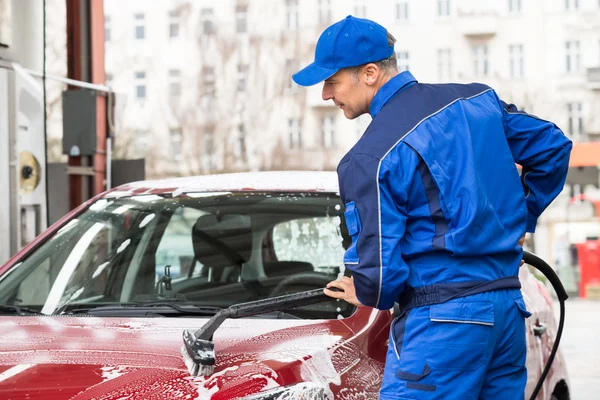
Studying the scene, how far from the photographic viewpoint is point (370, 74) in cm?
295

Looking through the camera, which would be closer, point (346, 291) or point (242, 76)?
point (346, 291)

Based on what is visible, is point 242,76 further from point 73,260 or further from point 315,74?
point 315,74

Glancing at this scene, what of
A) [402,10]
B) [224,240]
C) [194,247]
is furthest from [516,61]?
[224,240]

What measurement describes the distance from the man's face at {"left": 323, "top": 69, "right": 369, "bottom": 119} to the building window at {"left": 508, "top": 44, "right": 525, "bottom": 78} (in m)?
34.7

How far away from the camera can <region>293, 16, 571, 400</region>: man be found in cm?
271

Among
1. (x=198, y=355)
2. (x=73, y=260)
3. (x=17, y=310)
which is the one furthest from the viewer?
(x=73, y=260)

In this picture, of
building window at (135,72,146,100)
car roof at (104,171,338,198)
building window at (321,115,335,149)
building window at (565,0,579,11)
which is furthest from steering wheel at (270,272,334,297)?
building window at (135,72,146,100)

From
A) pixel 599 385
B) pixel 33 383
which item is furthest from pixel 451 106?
pixel 599 385

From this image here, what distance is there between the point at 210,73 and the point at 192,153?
3.21 meters

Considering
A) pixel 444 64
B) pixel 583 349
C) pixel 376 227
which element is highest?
pixel 444 64

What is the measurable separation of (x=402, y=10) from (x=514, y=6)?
155 inches

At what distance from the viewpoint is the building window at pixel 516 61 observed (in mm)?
36844

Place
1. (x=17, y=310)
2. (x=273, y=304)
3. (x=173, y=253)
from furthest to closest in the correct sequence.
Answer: (x=173, y=253), (x=17, y=310), (x=273, y=304)

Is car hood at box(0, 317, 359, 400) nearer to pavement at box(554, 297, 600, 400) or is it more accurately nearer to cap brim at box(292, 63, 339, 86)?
cap brim at box(292, 63, 339, 86)
